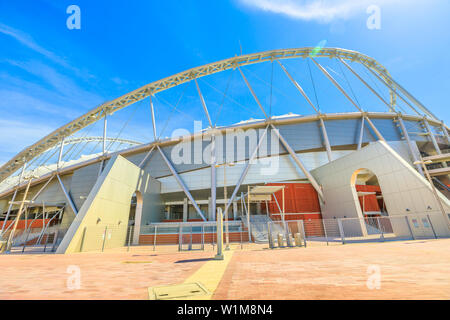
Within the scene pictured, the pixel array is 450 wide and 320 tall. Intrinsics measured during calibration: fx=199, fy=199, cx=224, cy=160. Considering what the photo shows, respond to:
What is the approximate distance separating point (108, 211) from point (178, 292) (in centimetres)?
1649

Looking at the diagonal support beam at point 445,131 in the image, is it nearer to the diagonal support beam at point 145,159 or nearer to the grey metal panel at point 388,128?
the grey metal panel at point 388,128

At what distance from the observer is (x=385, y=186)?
59.4 ft

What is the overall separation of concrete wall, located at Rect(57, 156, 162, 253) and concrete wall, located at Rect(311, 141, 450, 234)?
23171 mm

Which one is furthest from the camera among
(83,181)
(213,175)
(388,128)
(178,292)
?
(83,181)

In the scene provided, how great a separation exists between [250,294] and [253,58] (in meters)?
36.3

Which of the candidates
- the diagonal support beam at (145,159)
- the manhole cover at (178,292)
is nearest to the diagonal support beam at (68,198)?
the diagonal support beam at (145,159)

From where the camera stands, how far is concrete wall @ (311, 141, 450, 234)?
15336 mm

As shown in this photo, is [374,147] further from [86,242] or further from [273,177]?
[86,242]

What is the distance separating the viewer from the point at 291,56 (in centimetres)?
3450

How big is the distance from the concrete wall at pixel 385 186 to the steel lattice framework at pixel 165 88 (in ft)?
69.3

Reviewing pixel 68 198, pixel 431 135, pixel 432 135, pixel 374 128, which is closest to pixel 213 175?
pixel 68 198

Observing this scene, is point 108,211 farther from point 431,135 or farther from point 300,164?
point 431,135

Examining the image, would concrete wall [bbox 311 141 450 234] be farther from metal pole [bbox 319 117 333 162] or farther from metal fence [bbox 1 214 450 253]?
metal pole [bbox 319 117 333 162]

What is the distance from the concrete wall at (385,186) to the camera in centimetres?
1534
